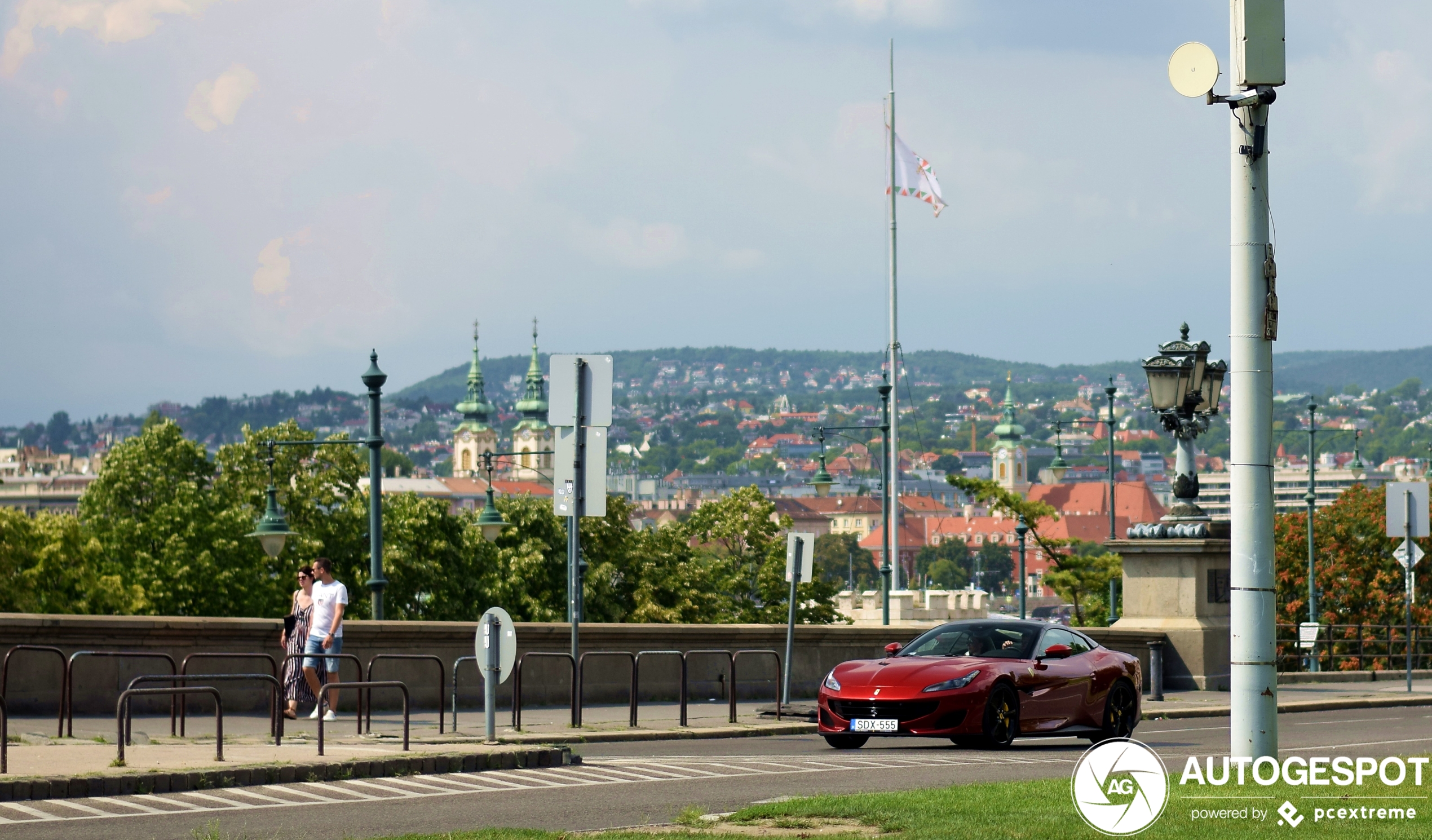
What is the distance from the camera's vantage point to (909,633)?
26.9 meters

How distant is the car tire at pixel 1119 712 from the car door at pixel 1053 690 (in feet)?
1.61

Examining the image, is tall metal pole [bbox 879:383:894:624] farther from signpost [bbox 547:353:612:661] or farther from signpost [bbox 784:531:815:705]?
signpost [bbox 547:353:612:661]

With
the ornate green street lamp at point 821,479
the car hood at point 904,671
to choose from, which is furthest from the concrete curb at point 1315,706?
the ornate green street lamp at point 821,479

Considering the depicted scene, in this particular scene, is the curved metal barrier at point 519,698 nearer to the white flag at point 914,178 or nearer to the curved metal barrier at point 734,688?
the curved metal barrier at point 734,688

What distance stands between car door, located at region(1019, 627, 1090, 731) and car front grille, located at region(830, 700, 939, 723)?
1.14m

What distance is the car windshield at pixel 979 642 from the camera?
58.0 feet

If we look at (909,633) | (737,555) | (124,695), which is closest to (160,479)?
(737,555)

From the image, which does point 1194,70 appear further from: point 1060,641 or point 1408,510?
point 1408,510

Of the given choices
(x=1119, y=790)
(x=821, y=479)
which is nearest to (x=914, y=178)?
(x=821, y=479)

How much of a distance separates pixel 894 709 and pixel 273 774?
19.8 ft

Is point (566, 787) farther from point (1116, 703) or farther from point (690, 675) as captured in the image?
point (690, 675)

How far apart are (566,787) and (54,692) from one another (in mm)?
6997

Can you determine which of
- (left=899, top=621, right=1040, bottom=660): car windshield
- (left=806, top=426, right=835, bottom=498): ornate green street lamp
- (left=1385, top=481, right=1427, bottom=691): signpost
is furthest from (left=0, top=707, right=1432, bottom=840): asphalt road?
(left=806, top=426, right=835, bottom=498): ornate green street lamp

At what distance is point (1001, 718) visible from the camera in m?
17.1
